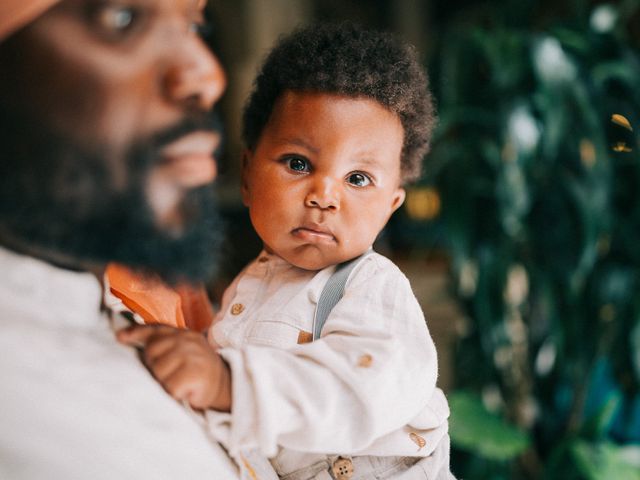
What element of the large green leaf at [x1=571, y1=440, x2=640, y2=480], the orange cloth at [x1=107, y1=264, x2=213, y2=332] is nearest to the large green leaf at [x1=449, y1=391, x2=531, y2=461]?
the large green leaf at [x1=571, y1=440, x2=640, y2=480]

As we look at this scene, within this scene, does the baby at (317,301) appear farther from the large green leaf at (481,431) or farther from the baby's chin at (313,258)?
the large green leaf at (481,431)

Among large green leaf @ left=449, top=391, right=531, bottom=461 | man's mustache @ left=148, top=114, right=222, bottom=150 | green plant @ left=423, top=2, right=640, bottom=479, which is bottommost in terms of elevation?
large green leaf @ left=449, top=391, right=531, bottom=461

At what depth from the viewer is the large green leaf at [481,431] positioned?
1.64 metres

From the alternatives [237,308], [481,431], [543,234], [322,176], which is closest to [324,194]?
[322,176]

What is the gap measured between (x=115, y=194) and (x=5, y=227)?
0.21 ft

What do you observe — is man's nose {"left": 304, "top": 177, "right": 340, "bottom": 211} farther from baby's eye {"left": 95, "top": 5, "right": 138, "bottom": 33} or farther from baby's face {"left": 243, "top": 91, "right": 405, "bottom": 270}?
baby's eye {"left": 95, "top": 5, "right": 138, "bottom": 33}

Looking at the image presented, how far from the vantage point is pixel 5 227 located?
0.35m

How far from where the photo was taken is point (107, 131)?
0.33 metres

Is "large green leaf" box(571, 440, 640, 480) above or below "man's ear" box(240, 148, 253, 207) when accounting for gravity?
below

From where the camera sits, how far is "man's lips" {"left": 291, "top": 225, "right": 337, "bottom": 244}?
Answer: 1.49 feet

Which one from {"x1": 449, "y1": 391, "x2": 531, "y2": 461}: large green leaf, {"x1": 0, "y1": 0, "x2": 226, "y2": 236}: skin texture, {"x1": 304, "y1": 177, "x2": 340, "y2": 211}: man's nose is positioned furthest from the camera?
{"x1": 449, "y1": 391, "x2": 531, "y2": 461}: large green leaf

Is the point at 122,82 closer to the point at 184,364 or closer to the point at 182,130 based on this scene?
the point at 182,130

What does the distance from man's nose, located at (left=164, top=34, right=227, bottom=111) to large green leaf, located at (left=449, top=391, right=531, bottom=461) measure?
1.38m

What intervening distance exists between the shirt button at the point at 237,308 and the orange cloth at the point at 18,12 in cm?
24
